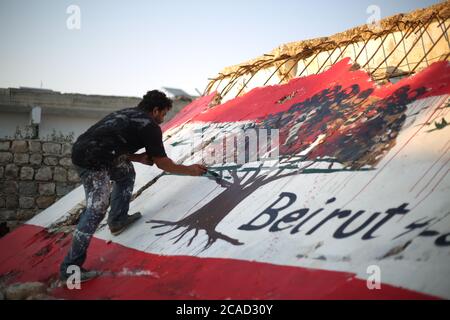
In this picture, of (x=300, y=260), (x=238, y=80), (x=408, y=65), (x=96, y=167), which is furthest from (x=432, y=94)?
(x=238, y=80)

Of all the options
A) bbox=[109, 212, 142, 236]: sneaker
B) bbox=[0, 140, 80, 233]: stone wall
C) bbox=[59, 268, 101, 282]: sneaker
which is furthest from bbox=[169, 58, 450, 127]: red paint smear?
bbox=[0, 140, 80, 233]: stone wall

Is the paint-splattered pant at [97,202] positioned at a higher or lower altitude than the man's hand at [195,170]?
lower

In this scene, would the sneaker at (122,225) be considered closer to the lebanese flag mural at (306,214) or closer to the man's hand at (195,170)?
the lebanese flag mural at (306,214)

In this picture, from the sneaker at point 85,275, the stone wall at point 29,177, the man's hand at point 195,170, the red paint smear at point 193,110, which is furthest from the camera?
the stone wall at point 29,177

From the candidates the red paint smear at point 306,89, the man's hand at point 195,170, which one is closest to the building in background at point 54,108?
the red paint smear at point 306,89

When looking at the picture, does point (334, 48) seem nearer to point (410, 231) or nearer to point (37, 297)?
point (410, 231)

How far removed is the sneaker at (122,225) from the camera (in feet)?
10.5

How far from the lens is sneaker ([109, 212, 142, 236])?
3.19 m

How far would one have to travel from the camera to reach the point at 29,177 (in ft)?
22.9

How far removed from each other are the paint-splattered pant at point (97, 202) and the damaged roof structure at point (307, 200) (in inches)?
6.4

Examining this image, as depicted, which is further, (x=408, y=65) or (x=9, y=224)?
(x=9, y=224)
